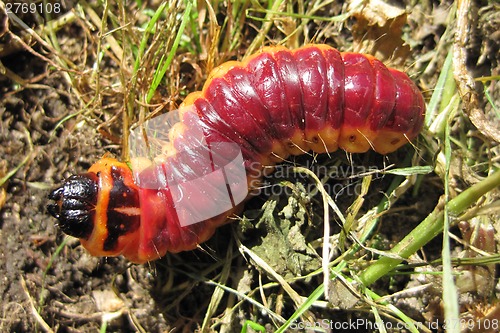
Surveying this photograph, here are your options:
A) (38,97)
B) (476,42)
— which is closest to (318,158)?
(476,42)

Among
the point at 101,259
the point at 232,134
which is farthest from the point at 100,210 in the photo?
the point at 232,134

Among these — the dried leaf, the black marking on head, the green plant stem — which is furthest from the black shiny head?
the dried leaf

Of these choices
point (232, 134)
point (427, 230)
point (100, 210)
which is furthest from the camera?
point (232, 134)

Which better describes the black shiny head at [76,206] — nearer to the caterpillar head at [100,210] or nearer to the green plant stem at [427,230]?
the caterpillar head at [100,210]

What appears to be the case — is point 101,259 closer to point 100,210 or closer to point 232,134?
point 100,210

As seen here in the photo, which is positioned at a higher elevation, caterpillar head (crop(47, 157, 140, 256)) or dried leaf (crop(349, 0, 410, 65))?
dried leaf (crop(349, 0, 410, 65))

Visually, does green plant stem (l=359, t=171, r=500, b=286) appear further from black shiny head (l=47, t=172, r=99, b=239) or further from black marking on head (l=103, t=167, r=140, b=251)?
black shiny head (l=47, t=172, r=99, b=239)

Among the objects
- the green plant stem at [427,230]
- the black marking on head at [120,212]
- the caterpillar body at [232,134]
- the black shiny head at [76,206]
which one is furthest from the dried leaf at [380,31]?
the black shiny head at [76,206]
